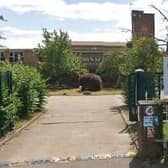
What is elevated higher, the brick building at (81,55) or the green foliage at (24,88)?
the brick building at (81,55)

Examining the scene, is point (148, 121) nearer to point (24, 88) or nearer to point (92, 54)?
point (24, 88)

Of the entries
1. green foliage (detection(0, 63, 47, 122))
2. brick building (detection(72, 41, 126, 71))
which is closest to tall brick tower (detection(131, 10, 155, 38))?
brick building (detection(72, 41, 126, 71))

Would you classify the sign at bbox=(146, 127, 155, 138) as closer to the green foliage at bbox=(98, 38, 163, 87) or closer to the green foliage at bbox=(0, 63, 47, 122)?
the green foliage at bbox=(0, 63, 47, 122)

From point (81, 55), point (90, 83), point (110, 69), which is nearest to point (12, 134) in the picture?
point (90, 83)

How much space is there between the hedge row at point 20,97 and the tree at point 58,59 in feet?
108

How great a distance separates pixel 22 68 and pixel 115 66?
3448 cm

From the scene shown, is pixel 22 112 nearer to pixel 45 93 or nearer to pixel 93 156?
pixel 45 93

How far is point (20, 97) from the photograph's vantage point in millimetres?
22141

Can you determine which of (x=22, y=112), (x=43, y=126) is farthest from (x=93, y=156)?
(x=22, y=112)

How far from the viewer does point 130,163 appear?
10.7 meters

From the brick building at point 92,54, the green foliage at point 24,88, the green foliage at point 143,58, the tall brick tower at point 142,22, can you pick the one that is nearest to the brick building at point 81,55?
the brick building at point 92,54

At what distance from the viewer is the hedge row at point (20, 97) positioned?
54.1 ft

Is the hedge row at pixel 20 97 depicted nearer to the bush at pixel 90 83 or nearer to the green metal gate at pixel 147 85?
the green metal gate at pixel 147 85

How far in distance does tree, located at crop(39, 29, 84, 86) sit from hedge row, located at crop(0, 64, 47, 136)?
33.0 m
